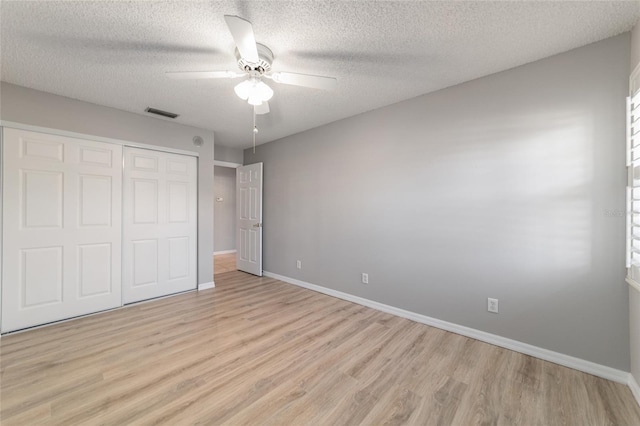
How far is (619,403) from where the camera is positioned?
5.16 feet

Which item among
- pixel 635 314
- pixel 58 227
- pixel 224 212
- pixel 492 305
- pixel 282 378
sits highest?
pixel 224 212

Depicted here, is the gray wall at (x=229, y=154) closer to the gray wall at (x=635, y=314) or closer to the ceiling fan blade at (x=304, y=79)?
the ceiling fan blade at (x=304, y=79)

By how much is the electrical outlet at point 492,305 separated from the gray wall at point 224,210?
626 cm

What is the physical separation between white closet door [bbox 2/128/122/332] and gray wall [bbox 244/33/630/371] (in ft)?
9.34

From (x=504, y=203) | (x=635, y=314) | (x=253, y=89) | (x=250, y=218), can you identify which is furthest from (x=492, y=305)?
(x=250, y=218)

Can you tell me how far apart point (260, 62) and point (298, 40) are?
0.34 meters

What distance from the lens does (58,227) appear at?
8.75ft

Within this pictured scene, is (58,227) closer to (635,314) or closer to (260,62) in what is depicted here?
(260,62)

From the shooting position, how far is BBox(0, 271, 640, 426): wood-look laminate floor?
4.88ft

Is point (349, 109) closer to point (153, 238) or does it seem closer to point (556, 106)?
point (556, 106)

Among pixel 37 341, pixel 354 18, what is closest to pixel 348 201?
pixel 354 18

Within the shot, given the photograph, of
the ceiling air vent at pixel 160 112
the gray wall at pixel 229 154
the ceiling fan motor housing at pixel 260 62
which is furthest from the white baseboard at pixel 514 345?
the gray wall at pixel 229 154

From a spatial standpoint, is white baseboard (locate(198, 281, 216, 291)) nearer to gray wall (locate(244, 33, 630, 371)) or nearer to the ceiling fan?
gray wall (locate(244, 33, 630, 371))

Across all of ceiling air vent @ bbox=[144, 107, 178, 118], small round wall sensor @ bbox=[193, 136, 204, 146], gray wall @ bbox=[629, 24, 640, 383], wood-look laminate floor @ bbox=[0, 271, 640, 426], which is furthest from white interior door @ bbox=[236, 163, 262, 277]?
gray wall @ bbox=[629, 24, 640, 383]
